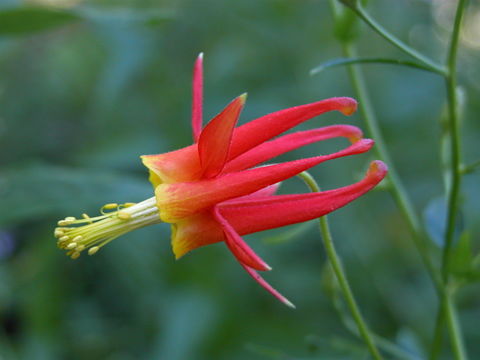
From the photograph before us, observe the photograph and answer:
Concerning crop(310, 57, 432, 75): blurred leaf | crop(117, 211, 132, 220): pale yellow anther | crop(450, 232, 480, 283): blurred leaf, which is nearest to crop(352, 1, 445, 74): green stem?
crop(310, 57, 432, 75): blurred leaf

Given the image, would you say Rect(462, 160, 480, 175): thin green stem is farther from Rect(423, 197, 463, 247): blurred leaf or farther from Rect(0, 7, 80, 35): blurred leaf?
Rect(0, 7, 80, 35): blurred leaf

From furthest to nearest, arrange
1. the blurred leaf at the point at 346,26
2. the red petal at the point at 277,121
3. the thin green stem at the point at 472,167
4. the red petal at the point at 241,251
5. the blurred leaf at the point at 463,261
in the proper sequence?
the blurred leaf at the point at 346,26 → the blurred leaf at the point at 463,261 → the thin green stem at the point at 472,167 → the red petal at the point at 277,121 → the red petal at the point at 241,251

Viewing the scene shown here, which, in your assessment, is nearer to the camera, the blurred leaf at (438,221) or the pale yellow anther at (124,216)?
the pale yellow anther at (124,216)

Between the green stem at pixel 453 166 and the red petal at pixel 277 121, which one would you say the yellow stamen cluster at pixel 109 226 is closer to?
the red petal at pixel 277 121

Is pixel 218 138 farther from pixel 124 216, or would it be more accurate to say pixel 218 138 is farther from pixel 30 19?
pixel 30 19

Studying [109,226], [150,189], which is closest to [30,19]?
[150,189]

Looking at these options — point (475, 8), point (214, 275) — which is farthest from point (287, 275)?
point (475, 8)

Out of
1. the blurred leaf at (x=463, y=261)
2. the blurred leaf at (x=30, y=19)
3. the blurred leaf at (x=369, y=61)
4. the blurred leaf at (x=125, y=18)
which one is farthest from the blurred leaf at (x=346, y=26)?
the blurred leaf at (x=30, y=19)
